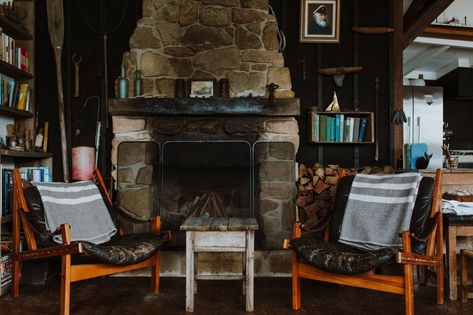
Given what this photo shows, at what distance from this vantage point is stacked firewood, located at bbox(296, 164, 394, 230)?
3.74 m

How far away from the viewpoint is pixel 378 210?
9.36 feet

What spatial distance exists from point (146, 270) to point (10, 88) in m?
1.91

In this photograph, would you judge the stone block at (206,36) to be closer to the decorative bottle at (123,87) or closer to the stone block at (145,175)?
the decorative bottle at (123,87)

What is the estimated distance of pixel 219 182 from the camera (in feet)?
12.3

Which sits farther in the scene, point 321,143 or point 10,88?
point 321,143

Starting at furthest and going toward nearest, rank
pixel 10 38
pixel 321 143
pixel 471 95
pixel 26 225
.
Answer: pixel 471 95 < pixel 321 143 < pixel 10 38 < pixel 26 225

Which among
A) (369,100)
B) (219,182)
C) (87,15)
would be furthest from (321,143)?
(87,15)

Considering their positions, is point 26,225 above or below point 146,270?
above

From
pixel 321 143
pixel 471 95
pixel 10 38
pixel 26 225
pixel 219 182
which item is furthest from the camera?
pixel 471 95

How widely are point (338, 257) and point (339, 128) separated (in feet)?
5.75

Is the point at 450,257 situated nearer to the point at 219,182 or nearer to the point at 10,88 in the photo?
the point at 219,182

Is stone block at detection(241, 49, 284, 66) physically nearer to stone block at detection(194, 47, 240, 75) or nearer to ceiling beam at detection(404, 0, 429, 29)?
stone block at detection(194, 47, 240, 75)

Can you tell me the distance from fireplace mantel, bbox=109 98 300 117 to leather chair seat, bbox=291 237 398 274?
4.09 ft

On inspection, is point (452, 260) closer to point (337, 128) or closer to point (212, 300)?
point (337, 128)
